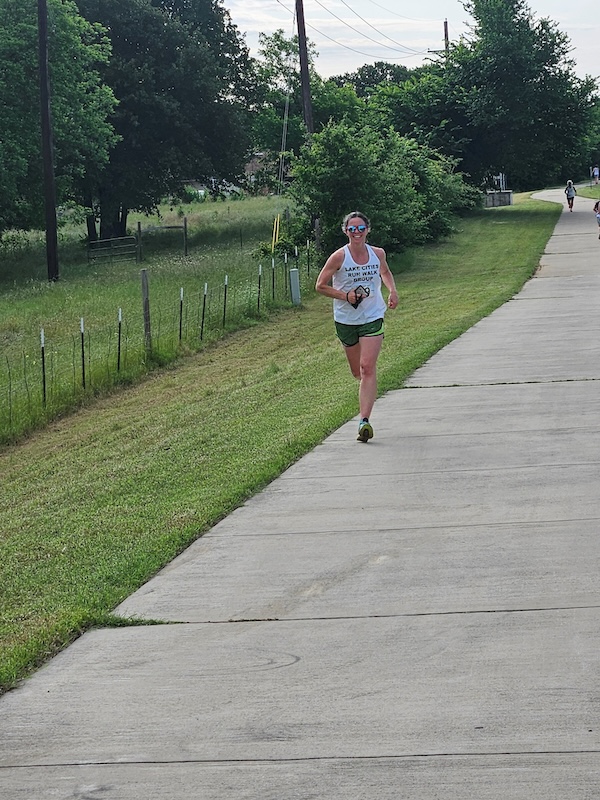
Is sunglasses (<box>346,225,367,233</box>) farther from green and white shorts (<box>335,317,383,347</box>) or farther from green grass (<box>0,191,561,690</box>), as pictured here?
green grass (<box>0,191,561,690</box>)

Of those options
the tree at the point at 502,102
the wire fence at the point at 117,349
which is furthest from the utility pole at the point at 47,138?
the tree at the point at 502,102

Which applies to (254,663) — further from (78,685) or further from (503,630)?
(503,630)

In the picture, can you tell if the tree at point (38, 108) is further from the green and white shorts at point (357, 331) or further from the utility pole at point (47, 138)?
the green and white shorts at point (357, 331)

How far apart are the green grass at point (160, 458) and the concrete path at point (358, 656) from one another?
0.27 metres

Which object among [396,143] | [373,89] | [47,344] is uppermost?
[373,89]

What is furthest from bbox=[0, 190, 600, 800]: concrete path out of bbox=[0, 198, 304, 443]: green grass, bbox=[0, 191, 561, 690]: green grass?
bbox=[0, 198, 304, 443]: green grass

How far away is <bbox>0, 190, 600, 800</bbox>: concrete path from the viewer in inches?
157

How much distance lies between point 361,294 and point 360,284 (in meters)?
0.09

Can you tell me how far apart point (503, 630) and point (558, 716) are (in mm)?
923

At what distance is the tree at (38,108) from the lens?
38.7 m

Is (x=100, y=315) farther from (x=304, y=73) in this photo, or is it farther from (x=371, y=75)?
(x=371, y=75)

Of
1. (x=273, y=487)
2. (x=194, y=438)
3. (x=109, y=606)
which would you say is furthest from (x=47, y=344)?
(x=109, y=606)

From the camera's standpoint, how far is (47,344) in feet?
71.5

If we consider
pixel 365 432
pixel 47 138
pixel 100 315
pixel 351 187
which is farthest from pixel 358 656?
pixel 47 138
